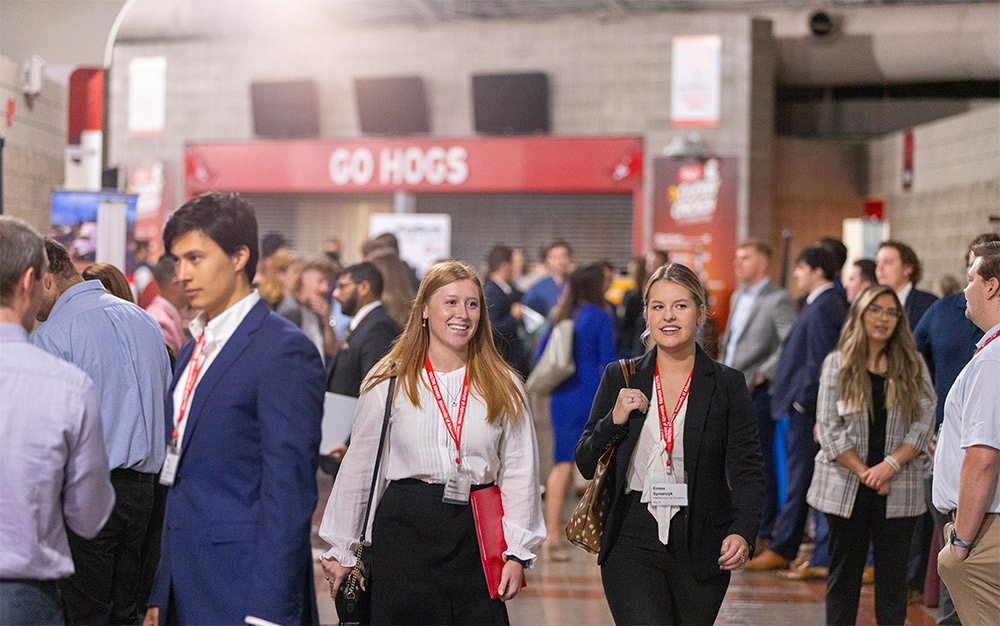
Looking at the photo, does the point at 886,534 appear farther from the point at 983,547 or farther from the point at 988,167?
the point at 988,167

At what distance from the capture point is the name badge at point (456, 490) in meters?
2.90

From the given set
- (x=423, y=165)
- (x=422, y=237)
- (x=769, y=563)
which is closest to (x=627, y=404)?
(x=769, y=563)

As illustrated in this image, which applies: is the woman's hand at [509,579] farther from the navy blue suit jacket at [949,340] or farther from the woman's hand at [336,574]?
the navy blue suit jacket at [949,340]

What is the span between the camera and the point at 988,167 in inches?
478

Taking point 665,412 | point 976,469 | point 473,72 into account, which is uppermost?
point 473,72

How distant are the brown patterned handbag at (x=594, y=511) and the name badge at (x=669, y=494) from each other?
178 millimetres

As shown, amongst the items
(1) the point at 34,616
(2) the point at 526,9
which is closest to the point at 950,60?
(2) the point at 526,9

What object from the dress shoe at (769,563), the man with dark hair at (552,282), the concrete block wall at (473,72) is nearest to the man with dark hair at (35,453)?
the dress shoe at (769,563)

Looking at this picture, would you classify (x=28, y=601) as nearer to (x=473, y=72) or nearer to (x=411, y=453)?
(x=411, y=453)

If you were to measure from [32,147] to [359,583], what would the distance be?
5.25 metres

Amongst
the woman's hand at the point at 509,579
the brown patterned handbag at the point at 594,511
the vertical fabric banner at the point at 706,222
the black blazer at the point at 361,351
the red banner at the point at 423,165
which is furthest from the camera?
the red banner at the point at 423,165

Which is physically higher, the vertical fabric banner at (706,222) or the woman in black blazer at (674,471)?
the vertical fabric banner at (706,222)

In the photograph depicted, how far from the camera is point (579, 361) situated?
6531 millimetres

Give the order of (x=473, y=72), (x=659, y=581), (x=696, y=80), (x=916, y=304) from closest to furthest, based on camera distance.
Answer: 1. (x=659, y=581)
2. (x=916, y=304)
3. (x=696, y=80)
4. (x=473, y=72)
